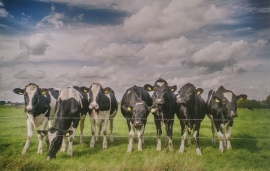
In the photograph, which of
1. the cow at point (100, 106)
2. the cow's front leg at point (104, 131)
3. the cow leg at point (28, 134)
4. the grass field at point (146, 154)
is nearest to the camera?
the grass field at point (146, 154)

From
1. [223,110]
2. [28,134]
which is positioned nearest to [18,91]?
[28,134]

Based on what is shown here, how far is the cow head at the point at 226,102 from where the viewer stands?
279 inches

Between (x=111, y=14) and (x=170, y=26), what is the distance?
1.43 m

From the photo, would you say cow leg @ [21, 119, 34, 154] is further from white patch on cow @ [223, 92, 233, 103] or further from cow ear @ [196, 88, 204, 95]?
white patch on cow @ [223, 92, 233, 103]

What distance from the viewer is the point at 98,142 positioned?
8359 mm

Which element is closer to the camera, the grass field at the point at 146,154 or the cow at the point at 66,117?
the grass field at the point at 146,154

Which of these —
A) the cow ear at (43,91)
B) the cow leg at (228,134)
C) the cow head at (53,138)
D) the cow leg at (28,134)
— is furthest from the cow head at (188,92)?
the cow leg at (28,134)

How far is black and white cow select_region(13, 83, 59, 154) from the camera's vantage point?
7.10 m

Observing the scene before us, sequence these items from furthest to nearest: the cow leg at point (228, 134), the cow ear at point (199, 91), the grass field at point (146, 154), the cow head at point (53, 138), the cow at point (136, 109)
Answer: the cow ear at point (199, 91) < the cow at point (136, 109) < the cow leg at point (228, 134) < the cow head at point (53, 138) < the grass field at point (146, 154)

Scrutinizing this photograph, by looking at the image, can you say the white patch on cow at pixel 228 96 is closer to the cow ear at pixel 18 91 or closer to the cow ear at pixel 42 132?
the cow ear at pixel 42 132

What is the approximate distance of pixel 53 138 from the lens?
6461mm

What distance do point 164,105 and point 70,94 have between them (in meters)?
2.40

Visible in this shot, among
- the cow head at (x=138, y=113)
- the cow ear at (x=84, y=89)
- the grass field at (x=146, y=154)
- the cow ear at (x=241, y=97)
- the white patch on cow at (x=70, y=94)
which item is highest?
the cow ear at (x=84, y=89)

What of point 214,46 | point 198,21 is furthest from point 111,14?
point 214,46
